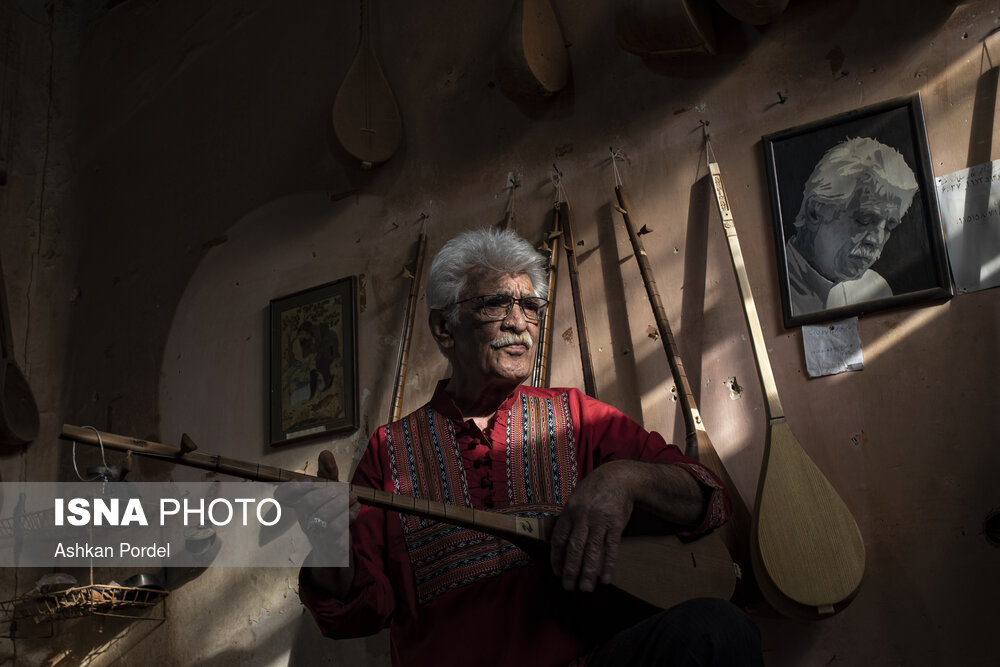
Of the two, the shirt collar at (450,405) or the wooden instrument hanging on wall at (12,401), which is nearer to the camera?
the shirt collar at (450,405)

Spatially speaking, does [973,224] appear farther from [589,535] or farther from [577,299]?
[589,535]

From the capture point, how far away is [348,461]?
304 cm

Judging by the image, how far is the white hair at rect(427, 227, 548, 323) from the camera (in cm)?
225

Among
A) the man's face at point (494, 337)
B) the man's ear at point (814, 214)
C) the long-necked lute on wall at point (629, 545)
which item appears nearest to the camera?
the long-necked lute on wall at point (629, 545)

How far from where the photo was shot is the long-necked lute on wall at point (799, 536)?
1981 mm

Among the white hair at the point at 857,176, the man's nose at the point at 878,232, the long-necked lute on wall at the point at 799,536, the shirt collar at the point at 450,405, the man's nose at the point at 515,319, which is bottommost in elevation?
the long-necked lute on wall at the point at 799,536

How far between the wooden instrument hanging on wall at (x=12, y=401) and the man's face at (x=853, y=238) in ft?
10.2

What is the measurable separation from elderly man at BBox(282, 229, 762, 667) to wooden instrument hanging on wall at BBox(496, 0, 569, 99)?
0.75 m

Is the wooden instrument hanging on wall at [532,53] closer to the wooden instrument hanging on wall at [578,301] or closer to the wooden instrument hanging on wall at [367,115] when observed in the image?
the wooden instrument hanging on wall at [578,301]

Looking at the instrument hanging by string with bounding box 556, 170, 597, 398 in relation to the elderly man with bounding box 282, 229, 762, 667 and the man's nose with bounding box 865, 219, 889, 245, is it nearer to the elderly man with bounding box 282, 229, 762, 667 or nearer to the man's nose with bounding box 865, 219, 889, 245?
the elderly man with bounding box 282, 229, 762, 667

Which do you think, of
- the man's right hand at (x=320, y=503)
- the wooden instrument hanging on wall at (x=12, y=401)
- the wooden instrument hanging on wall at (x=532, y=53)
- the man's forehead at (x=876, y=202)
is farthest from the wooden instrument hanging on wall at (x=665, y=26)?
the wooden instrument hanging on wall at (x=12, y=401)

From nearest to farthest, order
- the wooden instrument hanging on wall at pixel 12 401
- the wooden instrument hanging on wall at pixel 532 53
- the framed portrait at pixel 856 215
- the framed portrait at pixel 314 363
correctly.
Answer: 1. the framed portrait at pixel 856 215
2. the wooden instrument hanging on wall at pixel 532 53
3. the framed portrait at pixel 314 363
4. the wooden instrument hanging on wall at pixel 12 401

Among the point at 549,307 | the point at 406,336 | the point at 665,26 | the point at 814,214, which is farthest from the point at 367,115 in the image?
the point at 814,214

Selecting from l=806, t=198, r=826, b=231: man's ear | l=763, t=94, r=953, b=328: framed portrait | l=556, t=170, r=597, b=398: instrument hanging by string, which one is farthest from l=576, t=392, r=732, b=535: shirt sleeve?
l=806, t=198, r=826, b=231: man's ear
